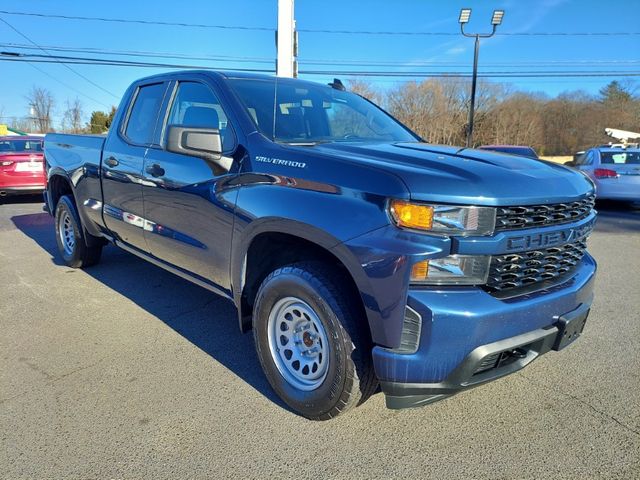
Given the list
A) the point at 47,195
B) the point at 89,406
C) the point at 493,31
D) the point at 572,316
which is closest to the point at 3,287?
the point at 47,195

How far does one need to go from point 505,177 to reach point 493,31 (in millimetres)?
20701

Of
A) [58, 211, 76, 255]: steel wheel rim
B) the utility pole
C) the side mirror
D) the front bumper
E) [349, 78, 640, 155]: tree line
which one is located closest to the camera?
the front bumper

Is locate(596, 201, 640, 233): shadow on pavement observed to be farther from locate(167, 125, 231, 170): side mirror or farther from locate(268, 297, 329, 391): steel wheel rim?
locate(167, 125, 231, 170): side mirror

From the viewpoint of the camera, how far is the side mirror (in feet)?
9.41

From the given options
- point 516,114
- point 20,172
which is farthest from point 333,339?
point 516,114

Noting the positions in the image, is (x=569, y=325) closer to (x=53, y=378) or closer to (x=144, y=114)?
(x=53, y=378)

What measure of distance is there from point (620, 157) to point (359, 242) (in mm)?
12017

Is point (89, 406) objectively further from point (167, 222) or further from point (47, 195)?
point (47, 195)

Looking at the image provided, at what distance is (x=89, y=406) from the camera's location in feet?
9.17

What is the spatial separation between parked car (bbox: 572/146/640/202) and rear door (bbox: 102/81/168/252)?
10.2 m

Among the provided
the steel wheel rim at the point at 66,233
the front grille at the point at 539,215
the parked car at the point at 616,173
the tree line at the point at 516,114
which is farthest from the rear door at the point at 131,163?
the tree line at the point at 516,114

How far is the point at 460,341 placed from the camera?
81.7 inches

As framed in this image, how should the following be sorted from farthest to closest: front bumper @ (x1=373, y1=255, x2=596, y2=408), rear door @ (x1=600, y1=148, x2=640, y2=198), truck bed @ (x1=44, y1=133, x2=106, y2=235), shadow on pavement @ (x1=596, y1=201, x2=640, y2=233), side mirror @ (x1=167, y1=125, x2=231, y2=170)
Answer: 1. rear door @ (x1=600, y1=148, x2=640, y2=198)
2. shadow on pavement @ (x1=596, y1=201, x2=640, y2=233)
3. truck bed @ (x1=44, y1=133, x2=106, y2=235)
4. side mirror @ (x1=167, y1=125, x2=231, y2=170)
5. front bumper @ (x1=373, y1=255, x2=596, y2=408)

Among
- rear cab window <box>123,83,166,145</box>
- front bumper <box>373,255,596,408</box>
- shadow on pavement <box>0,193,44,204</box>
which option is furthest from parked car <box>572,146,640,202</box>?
shadow on pavement <box>0,193,44,204</box>
